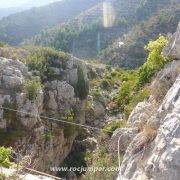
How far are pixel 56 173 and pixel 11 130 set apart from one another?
17.3 ft

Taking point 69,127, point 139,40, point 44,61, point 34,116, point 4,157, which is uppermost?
point 44,61

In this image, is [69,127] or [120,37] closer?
[69,127]

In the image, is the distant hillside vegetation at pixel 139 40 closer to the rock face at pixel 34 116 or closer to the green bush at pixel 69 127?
the green bush at pixel 69 127

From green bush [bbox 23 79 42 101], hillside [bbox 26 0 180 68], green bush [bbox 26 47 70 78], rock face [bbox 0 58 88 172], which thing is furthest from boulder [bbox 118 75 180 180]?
hillside [bbox 26 0 180 68]

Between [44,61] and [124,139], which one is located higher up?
[124,139]

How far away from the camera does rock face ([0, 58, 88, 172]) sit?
3716cm

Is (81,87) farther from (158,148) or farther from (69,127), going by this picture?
(158,148)

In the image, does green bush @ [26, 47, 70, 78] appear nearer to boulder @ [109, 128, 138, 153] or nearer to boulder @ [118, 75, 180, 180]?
boulder @ [109, 128, 138, 153]

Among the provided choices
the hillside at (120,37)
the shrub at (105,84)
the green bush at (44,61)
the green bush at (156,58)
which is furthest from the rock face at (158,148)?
the hillside at (120,37)

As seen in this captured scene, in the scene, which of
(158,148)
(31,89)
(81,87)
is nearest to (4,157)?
(31,89)

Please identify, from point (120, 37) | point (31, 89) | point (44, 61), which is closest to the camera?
point (31, 89)

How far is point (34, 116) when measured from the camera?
3822 cm

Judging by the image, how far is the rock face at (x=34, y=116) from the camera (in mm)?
37156

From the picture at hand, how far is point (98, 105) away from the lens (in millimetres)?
59312
